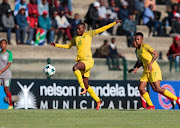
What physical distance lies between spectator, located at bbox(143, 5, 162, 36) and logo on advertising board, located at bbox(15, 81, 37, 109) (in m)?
8.97

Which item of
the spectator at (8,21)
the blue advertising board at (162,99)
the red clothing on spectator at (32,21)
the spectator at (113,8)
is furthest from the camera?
the spectator at (113,8)

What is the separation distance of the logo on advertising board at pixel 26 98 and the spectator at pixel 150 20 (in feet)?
29.4

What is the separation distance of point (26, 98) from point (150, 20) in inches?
366

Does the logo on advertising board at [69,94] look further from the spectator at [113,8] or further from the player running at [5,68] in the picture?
the spectator at [113,8]

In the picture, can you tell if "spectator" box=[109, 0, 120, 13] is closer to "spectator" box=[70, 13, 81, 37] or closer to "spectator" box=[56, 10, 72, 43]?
"spectator" box=[70, 13, 81, 37]

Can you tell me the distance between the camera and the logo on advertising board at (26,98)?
15041 millimetres

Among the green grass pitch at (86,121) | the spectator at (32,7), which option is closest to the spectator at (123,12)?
the spectator at (32,7)

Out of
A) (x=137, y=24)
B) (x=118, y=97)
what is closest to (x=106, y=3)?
(x=137, y=24)

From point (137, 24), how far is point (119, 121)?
14.6 meters

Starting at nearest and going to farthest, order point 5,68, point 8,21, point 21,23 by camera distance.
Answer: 1. point 5,68
2. point 8,21
3. point 21,23

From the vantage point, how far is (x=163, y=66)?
17328mm

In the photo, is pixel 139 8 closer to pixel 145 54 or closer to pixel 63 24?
pixel 63 24

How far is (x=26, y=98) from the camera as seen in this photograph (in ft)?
49.5

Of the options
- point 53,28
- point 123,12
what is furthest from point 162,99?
point 123,12
